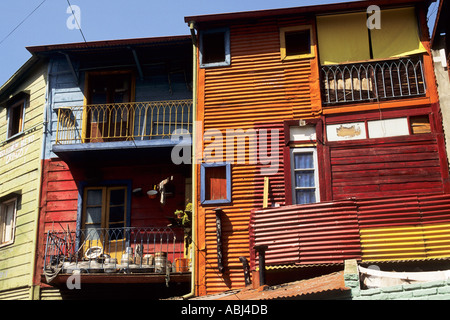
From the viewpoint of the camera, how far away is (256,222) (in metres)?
13.4

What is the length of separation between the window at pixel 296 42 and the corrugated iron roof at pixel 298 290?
6.01 m

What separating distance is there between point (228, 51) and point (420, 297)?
8590 mm

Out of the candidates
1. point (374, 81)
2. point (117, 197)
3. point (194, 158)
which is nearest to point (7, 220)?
point (117, 197)

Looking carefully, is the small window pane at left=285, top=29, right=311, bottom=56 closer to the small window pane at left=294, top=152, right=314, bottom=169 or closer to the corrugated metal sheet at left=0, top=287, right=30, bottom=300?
the small window pane at left=294, top=152, right=314, bottom=169

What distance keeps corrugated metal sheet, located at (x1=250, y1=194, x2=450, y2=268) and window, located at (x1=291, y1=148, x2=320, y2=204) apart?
0.97m

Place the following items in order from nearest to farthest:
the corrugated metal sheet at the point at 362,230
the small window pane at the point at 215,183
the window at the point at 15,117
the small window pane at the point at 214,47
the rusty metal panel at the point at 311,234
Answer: the corrugated metal sheet at the point at 362,230, the rusty metal panel at the point at 311,234, the small window pane at the point at 215,183, the small window pane at the point at 214,47, the window at the point at 15,117

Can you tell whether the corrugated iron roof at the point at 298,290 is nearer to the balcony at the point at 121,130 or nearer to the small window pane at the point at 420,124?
the small window pane at the point at 420,124

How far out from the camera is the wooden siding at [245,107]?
555 inches

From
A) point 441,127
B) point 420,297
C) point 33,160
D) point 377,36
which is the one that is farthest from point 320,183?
point 33,160

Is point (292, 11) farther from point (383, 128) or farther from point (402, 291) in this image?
point (402, 291)

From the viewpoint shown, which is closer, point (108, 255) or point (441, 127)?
point (441, 127)

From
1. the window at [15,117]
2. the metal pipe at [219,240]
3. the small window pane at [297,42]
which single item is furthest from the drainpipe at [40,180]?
the small window pane at [297,42]

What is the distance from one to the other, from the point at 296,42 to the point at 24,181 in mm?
8610
